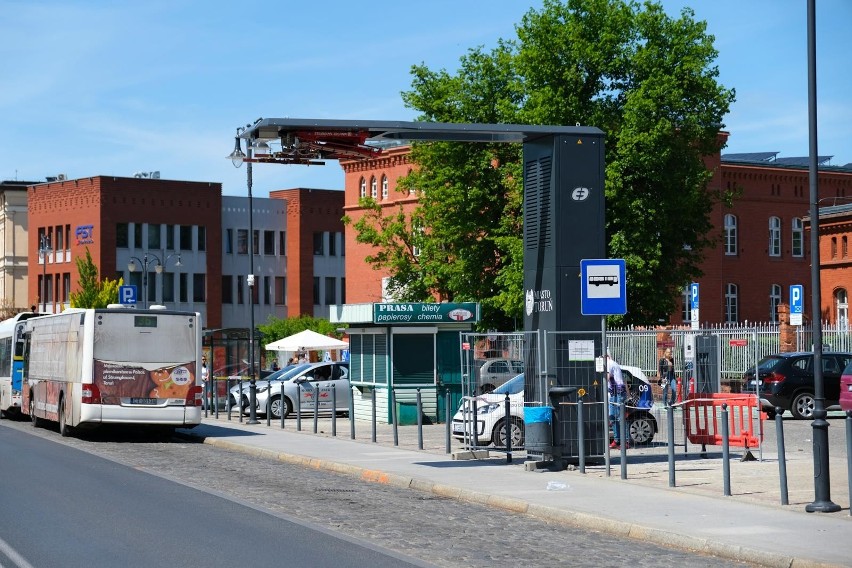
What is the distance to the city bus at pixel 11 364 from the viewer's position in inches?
1517

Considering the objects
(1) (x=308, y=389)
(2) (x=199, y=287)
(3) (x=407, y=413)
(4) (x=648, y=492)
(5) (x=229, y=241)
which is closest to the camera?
(4) (x=648, y=492)

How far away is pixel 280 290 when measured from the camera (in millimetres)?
95250

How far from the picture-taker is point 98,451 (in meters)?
25.7

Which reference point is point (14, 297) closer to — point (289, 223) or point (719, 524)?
point (289, 223)

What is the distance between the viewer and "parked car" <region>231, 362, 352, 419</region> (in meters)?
38.2

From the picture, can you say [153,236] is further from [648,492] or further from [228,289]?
[648,492]

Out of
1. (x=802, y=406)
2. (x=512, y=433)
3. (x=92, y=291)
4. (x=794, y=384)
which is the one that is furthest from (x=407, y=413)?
(x=92, y=291)

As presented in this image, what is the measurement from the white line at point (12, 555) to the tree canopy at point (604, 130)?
1343 inches

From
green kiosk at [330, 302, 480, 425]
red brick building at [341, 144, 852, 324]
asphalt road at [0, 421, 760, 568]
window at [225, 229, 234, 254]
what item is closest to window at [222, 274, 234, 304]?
window at [225, 229, 234, 254]

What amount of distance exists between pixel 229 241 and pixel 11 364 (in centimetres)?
5393

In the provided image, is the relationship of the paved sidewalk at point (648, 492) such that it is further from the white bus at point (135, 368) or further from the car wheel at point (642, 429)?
the white bus at point (135, 368)

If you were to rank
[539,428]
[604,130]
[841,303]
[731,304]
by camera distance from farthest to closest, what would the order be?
[731,304], [841,303], [604,130], [539,428]

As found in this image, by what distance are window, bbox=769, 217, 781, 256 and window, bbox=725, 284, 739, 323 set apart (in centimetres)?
380

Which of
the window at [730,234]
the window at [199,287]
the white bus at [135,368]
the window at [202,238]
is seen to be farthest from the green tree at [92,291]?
the white bus at [135,368]
